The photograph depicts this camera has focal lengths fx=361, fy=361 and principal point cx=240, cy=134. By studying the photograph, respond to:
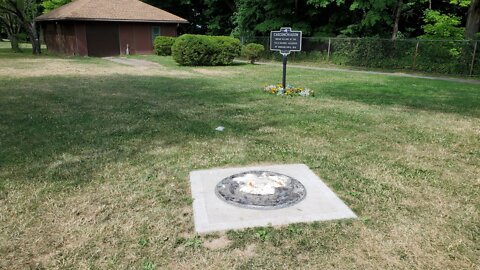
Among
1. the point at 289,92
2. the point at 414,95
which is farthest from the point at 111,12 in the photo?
the point at 414,95

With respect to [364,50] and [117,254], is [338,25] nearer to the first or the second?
[364,50]

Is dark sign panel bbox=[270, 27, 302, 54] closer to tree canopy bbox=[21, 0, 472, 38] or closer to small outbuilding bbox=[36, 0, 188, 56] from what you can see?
tree canopy bbox=[21, 0, 472, 38]

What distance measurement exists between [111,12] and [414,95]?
23304mm

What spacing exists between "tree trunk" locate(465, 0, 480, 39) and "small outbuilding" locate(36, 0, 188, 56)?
20.2m

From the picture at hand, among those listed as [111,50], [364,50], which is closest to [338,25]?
[364,50]

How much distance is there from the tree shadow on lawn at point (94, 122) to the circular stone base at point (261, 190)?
170cm

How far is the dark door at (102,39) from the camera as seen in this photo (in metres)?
26.0

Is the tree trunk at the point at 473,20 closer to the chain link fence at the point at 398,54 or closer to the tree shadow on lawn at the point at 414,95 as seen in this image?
the chain link fence at the point at 398,54

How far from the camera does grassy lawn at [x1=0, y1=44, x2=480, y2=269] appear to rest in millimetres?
2863

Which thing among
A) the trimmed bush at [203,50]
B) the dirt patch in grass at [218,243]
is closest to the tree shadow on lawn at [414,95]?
the dirt patch in grass at [218,243]

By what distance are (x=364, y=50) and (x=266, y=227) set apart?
19.9 m

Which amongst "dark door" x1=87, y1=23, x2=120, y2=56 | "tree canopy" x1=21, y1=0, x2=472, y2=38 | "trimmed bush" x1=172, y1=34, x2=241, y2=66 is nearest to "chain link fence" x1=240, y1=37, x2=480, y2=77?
"tree canopy" x1=21, y1=0, x2=472, y2=38

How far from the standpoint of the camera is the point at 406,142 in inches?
229

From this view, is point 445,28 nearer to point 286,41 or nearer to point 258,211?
point 286,41
